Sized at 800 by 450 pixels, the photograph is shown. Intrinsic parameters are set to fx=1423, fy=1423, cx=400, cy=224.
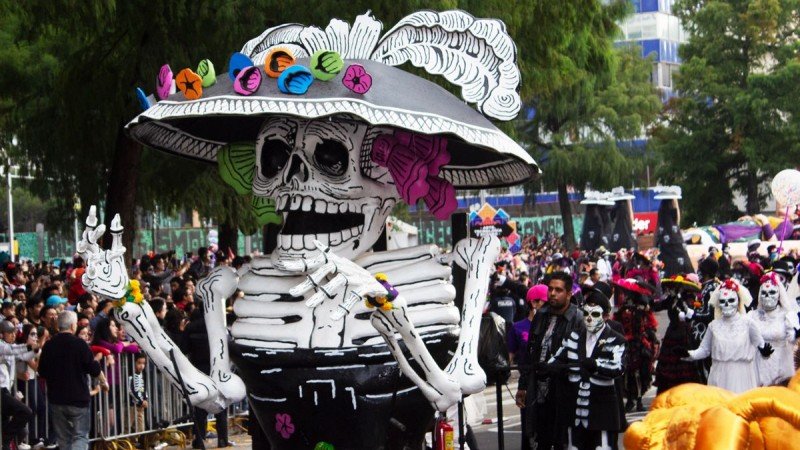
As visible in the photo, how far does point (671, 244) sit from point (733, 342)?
751 inches

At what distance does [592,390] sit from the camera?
Answer: 10.2m

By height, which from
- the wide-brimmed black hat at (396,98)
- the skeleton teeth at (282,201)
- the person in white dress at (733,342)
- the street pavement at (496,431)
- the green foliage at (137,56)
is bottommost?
the street pavement at (496,431)

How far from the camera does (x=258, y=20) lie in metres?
13.6

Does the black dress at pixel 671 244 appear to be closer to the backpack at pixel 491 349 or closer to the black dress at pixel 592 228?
the black dress at pixel 592 228

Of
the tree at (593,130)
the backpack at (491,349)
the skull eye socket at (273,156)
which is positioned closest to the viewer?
the skull eye socket at (273,156)

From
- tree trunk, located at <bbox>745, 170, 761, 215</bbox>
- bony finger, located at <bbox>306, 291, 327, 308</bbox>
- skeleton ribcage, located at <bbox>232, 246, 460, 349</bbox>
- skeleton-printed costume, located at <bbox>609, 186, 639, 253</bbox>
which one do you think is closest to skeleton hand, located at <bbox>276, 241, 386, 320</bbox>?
bony finger, located at <bbox>306, 291, 327, 308</bbox>

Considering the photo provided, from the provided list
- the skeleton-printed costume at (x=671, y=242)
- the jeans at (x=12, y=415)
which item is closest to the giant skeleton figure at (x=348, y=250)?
the jeans at (x=12, y=415)

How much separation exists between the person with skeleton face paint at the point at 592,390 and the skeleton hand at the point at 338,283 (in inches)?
173

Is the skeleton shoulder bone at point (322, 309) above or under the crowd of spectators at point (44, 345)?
above

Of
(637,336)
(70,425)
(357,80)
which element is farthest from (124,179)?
(357,80)

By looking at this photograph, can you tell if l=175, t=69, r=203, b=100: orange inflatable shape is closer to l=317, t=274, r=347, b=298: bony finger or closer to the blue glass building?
l=317, t=274, r=347, b=298: bony finger

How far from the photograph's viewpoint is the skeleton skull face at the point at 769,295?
1274 centimetres

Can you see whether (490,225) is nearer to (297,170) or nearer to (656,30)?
(297,170)

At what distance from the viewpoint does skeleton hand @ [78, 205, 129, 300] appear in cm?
591
